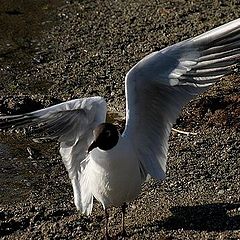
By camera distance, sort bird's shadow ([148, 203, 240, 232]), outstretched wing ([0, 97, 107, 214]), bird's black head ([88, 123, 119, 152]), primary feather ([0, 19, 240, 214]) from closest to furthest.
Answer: outstretched wing ([0, 97, 107, 214]) < bird's black head ([88, 123, 119, 152]) < primary feather ([0, 19, 240, 214]) < bird's shadow ([148, 203, 240, 232])

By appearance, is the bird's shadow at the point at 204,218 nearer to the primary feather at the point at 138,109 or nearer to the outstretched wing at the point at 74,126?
the primary feather at the point at 138,109

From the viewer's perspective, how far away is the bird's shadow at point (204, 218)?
7.03 m

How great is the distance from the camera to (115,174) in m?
6.89

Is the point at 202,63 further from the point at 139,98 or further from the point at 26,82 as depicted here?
the point at 26,82

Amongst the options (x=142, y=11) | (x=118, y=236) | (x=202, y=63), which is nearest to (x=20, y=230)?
(x=118, y=236)

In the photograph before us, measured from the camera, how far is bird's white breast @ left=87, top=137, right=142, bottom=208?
6871 mm

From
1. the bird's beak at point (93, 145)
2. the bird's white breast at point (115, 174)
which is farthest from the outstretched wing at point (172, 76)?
the bird's beak at point (93, 145)

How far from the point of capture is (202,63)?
6.96m

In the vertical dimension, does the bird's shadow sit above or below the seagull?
below

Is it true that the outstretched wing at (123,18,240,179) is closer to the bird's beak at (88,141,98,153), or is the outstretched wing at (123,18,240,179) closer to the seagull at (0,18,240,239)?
the seagull at (0,18,240,239)

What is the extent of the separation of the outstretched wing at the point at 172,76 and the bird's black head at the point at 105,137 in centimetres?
34

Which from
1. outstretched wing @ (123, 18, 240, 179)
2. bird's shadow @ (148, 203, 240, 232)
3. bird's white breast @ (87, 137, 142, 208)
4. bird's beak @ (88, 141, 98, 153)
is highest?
outstretched wing @ (123, 18, 240, 179)

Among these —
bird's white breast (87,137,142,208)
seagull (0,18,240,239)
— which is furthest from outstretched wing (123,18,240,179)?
bird's white breast (87,137,142,208)

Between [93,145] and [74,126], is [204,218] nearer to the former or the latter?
[93,145]
